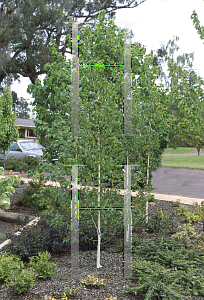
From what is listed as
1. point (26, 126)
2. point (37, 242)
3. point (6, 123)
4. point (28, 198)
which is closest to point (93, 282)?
point (37, 242)

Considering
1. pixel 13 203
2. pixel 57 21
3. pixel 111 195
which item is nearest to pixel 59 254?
pixel 111 195

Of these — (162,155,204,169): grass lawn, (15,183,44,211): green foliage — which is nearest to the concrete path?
(15,183,44,211): green foliage

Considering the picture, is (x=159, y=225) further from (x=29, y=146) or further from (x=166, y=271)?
(x=29, y=146)

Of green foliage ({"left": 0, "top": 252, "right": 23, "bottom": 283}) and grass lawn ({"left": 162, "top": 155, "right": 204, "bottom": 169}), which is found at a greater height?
green foliage ({"left": 0, "top": 252, "right": 23, "bottom": 283})

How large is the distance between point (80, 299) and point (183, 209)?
3.92 m

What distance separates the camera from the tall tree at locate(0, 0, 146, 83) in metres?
16.6

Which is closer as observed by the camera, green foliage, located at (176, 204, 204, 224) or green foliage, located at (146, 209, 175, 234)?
green foliage, located at (146, 209, 175, 234)

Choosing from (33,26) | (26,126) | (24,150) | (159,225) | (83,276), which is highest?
(33,26)

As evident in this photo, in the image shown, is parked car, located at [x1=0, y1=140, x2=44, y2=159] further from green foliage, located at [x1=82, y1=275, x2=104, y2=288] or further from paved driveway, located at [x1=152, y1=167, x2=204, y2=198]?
green foliage, located at [x1=82, y1=275, x2=104, y2=288]

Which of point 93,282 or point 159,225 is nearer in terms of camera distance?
point 93,282

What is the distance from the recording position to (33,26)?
1708cm

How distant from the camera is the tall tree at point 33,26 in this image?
54.6ft

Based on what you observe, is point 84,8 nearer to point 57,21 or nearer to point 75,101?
point 57,21

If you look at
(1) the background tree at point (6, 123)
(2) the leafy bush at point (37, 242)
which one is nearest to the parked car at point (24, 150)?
(1) the background tree at point (6, 123)
